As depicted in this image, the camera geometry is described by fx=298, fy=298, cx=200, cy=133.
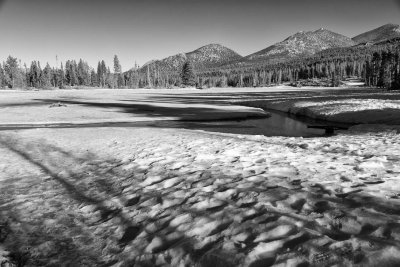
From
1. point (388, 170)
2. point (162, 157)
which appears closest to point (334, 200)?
point (388, 170)

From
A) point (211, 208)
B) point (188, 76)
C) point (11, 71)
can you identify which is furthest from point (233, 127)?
point (11, 71)

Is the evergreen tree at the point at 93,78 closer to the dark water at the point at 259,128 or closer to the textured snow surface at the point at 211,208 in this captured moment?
the dark water at the point at 259,128

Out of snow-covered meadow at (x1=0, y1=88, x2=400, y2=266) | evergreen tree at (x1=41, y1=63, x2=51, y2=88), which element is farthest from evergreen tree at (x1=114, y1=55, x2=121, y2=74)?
snow-covered meadow at (x1=0, y1=88, x2=400, y2=266)

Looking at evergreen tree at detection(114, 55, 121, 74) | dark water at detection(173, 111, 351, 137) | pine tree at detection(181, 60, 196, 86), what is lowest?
dark water at detection(173, 111, 351, 137)

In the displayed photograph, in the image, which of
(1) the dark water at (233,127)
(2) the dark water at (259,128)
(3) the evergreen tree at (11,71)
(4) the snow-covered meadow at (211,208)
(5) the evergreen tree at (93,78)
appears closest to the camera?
(4) the snow-covered meadow at (211,208)

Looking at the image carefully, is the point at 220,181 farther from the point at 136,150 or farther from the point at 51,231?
the point at 136,150

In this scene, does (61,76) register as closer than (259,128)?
No

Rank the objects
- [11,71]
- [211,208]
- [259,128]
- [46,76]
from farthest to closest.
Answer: [46,76] < [11,71] < [259,128] < [211,208]

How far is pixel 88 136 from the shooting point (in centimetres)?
1662

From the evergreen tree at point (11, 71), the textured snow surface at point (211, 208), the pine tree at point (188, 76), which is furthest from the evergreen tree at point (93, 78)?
the textured snow surface at point (211, 208)

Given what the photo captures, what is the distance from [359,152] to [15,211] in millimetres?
9578

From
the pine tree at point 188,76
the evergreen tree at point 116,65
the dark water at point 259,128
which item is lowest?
the dark water at point 259,128

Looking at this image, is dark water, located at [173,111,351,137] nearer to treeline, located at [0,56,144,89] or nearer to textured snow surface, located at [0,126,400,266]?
textured snow surface, located at [0,126,400,266]

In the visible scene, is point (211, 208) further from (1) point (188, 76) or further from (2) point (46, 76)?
(2) point (46, 76)
